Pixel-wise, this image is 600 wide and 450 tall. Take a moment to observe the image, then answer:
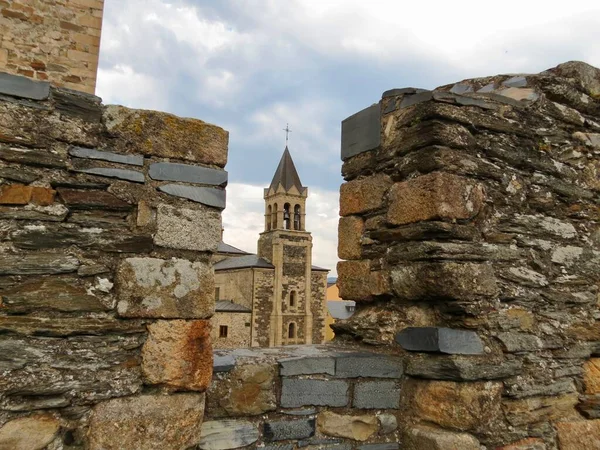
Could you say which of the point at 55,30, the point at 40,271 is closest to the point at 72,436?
the point at 40,271

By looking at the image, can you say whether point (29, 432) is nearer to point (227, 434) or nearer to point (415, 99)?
point (227, 434)

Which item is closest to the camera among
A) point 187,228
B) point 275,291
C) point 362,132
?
point 187,228

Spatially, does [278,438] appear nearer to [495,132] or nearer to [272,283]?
[495,132]

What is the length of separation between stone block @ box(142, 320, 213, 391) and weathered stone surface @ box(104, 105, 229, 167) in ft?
2.32

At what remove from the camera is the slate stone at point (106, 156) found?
81.2 inches

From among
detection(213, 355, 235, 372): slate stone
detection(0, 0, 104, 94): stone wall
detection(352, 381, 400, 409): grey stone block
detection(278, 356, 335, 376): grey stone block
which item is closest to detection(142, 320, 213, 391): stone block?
detection(213, 355, 235, 372): slate stone

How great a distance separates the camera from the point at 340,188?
344 cm

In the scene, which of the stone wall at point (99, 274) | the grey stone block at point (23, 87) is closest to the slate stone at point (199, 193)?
the stone wall at point (99, 274)

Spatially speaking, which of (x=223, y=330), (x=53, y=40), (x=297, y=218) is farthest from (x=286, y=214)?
(x=53, y=40)

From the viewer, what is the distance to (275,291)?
35.1 m

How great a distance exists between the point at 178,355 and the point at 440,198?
1.48 m

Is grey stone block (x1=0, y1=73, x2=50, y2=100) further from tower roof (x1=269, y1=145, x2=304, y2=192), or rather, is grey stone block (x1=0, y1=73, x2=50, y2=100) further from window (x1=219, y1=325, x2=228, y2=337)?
tower roof (x1=269, y1=145, x2=304, y2=192)

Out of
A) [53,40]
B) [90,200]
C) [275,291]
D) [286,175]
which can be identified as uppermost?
[286,175]

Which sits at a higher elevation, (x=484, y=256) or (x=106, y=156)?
(x=106, y=156)
